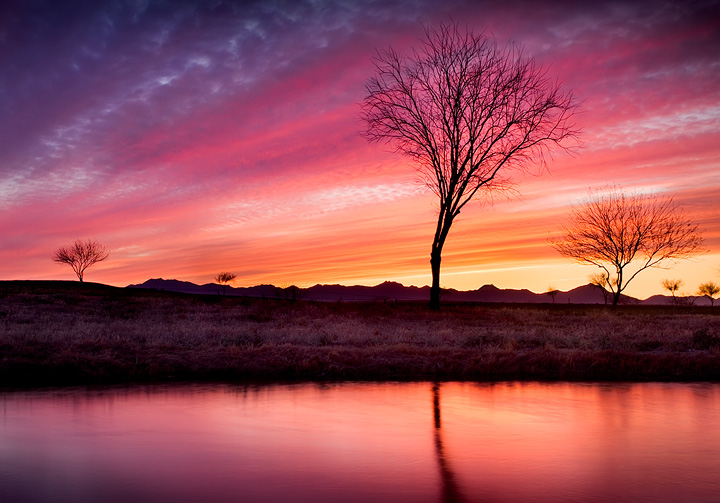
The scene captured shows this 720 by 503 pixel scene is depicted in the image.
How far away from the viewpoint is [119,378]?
14.0 m

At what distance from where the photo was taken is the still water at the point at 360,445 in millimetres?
6051

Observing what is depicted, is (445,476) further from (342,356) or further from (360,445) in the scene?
(342,356)

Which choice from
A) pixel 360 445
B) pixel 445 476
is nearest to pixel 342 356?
pixel 360 445

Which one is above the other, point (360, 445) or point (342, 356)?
point (342, 356)

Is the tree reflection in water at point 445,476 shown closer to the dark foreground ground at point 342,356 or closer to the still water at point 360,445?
the still water at point 360,445

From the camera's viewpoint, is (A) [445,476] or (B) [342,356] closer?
(A) [445,476]

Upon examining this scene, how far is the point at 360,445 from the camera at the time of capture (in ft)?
26.2

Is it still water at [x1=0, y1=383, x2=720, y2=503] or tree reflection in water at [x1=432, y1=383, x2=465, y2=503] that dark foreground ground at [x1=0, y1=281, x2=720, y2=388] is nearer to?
still water at [x1=0, y1=383, x2=720, y2=503]

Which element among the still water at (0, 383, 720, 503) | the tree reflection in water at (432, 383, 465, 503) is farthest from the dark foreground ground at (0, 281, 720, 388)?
the tree reflection in water at (432, 383, 465, 503)

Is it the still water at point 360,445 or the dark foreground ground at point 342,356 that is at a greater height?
the dark foreground ground at point 342,356

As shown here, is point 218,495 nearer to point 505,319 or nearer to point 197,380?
point 197,380

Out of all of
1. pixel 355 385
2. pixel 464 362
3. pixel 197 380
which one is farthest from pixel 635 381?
pixel 197 380

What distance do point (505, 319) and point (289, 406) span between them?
20.9 m

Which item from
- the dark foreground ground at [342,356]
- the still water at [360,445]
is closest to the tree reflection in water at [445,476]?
the still water at [360,445]
